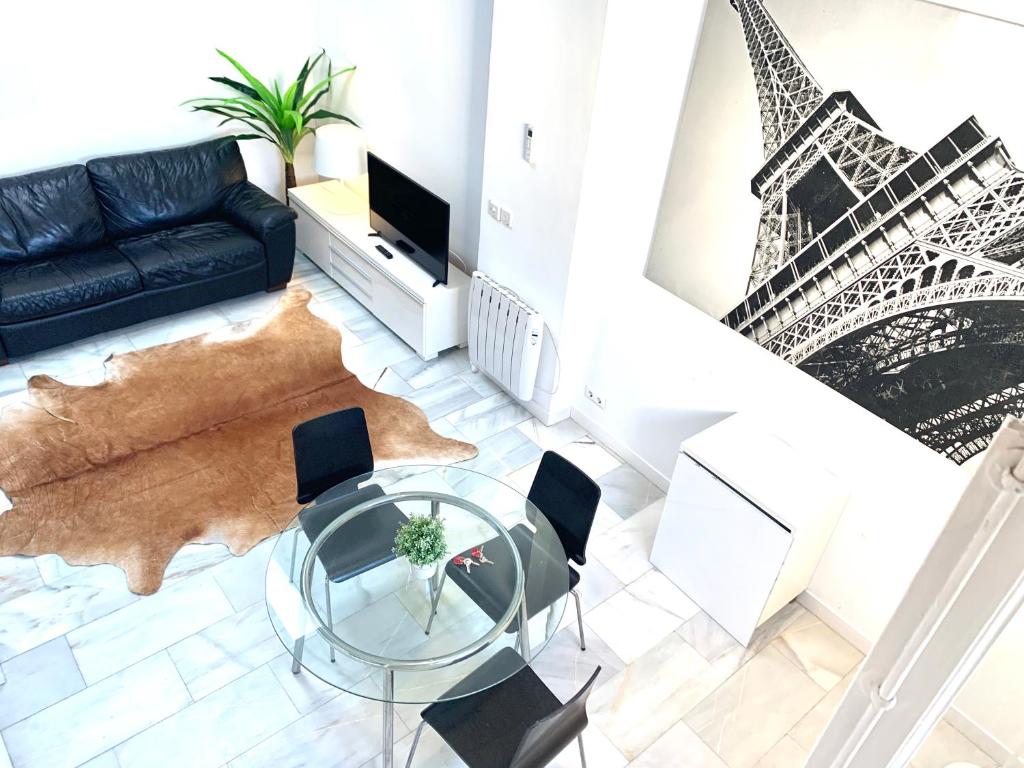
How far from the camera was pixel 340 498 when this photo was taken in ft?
10.9

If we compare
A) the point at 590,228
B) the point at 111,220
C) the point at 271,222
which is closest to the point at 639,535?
the point at 590,228

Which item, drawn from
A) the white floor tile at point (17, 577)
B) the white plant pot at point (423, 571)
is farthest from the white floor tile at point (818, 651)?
the white floor tile at point (17, 577)

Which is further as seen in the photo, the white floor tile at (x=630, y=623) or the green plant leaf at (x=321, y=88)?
the green plant leaf at (x=321, y=88)

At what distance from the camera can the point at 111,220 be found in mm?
5352

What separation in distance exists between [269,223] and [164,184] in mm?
769

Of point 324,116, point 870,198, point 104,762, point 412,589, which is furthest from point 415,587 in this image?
point 324,116

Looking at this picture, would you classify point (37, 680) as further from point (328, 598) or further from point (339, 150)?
point (339, 150)

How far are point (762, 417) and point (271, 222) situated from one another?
137 inches

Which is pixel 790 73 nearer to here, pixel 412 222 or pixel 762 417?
pixel 762 417

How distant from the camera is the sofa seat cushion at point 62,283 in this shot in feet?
15.3

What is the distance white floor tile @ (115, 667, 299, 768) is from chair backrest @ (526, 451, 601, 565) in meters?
1.28

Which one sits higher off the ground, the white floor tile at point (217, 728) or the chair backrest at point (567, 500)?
the chair backrest at point (567, 500)

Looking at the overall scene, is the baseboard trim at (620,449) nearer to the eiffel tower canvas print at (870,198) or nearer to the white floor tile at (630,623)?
the white floor tile at (630,623)

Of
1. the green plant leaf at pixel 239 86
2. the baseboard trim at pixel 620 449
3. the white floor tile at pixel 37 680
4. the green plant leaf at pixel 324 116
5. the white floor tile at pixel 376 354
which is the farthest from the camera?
the green plant leaf at pixel 324 116
